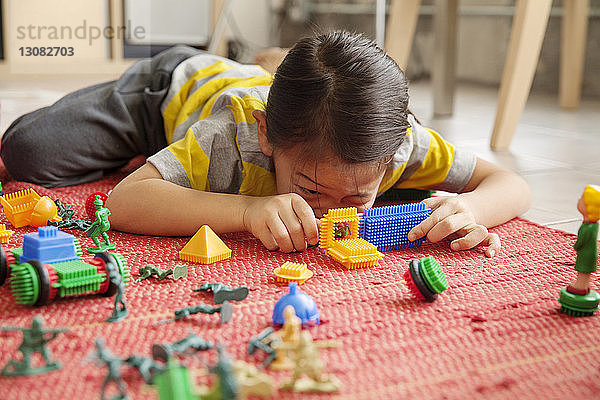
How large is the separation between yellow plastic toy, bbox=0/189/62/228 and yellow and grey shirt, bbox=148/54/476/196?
0.48 ft

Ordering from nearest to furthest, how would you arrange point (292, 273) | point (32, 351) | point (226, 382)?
point (226, 382)
point (32, 351)
point (292, 273)

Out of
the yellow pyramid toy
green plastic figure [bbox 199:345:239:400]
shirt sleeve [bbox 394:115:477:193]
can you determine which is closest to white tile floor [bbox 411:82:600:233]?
shirt sleeve [bbox 394:115:477:193]

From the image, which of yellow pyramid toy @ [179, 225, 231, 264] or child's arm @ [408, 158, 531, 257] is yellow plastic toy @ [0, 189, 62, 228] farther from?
child's arm @ [408, 158, 531, 257]

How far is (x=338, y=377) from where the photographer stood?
1.65ft

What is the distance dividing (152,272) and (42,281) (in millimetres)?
139

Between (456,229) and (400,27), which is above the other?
(400,27)

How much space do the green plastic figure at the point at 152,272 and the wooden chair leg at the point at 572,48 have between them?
2.19 metres

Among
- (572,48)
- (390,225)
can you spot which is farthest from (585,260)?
(572,48)

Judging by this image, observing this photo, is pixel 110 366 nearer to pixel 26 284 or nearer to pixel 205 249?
pixel 26 284

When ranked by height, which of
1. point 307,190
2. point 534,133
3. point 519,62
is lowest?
point 534,133

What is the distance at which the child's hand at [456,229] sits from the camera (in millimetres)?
849

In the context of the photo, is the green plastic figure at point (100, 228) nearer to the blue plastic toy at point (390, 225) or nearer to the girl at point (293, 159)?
the girl at point (293, 159)

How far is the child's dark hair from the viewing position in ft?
2.68

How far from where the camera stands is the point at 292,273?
2.36 feet
